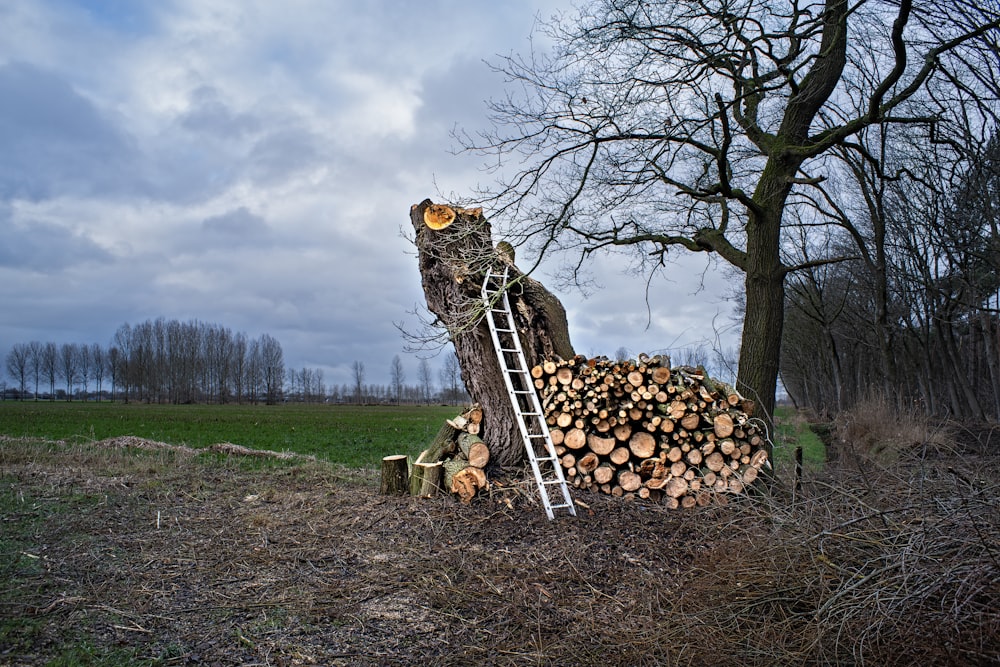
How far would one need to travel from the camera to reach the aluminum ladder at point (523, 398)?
22.8 feet

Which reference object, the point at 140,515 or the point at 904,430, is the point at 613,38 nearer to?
the point at 140,515

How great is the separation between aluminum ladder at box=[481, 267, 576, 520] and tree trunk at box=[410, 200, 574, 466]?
15 centimetres

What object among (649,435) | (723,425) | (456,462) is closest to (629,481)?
(649,435)

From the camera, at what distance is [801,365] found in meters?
37.0

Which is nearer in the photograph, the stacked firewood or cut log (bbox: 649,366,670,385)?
the stacked firewood

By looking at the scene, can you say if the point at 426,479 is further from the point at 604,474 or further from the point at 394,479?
the point at 604,474

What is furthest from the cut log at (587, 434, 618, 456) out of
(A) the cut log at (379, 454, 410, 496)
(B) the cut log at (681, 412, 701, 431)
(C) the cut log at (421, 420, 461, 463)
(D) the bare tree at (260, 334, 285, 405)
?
(D) the bare tree at (260, 334, 285, 405)

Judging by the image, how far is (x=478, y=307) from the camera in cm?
764

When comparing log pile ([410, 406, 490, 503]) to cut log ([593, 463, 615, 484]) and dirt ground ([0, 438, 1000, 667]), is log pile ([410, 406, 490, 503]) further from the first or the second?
cut log ([593, 463, 615, 484])

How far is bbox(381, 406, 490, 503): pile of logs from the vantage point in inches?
286

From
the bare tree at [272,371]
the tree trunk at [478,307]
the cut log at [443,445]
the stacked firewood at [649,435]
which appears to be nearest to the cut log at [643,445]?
the stacked firewood at [649,435]

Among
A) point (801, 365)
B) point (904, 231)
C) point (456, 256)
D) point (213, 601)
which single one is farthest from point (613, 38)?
point (801, 365)

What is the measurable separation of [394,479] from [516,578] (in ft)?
9.05

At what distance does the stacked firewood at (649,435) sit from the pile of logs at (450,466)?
92cm
